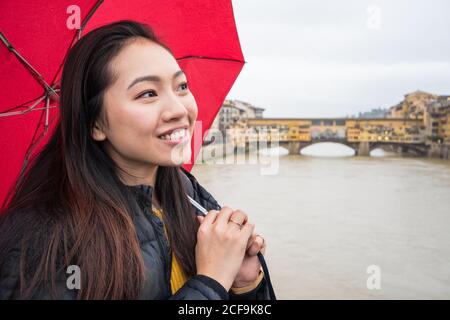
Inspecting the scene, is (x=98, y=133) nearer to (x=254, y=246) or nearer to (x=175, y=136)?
(x=175, y=136)

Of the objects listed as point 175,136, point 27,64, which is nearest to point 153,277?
point 175,136

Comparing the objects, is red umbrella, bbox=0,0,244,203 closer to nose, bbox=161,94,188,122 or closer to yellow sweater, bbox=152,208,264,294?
nose, bbox=161,94,188,122

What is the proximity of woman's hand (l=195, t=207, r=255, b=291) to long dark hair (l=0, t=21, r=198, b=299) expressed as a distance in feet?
0.26

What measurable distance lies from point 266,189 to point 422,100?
79.3 ft

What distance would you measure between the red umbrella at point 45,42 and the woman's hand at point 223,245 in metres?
0.34

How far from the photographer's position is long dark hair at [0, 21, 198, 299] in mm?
500

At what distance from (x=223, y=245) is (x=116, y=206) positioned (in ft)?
0.48

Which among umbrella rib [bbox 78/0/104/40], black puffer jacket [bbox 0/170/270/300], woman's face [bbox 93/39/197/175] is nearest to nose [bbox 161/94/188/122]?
woman's face [bbox 93/39/197/175]

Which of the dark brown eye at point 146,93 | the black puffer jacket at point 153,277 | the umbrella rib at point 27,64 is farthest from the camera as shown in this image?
the umbrella rib at point 27,64

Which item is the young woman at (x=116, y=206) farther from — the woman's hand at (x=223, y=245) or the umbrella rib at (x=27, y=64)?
the umbrella rib at (x=27, y=64)

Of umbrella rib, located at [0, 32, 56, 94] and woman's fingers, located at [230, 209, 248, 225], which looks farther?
umbrella rib, located at [0, 32, 56, 94]

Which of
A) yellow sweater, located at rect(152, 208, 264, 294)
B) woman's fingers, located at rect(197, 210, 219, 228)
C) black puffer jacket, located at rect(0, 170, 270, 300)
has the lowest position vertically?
yellow sweater, located at rect(152, 208, 264, 294)

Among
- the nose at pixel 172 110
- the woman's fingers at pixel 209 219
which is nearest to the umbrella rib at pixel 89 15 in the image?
the nose at pixel 172 110

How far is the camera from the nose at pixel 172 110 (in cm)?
59
